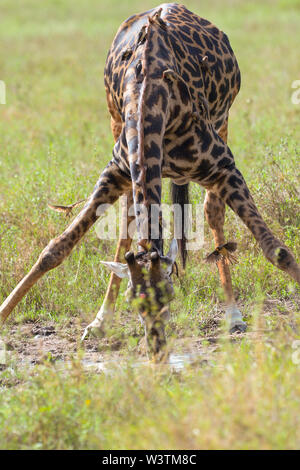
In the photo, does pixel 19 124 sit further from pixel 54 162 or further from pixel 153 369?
pixel 153 369

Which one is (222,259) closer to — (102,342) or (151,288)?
(102,342)

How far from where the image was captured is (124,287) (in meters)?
6.36

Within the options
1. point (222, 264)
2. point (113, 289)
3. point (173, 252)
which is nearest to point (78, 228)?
point (173, 252)

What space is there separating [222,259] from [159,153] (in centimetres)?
158

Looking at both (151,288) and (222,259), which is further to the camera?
(222,259)

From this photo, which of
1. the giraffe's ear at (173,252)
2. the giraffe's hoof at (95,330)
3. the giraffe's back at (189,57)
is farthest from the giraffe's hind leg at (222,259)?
the giraffe's ear at (173,252)

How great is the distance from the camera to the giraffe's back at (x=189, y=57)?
5172mm

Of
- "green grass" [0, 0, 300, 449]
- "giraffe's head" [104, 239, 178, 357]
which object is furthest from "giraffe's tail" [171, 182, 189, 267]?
"giraffe's head" [104, 239, 178, 357]

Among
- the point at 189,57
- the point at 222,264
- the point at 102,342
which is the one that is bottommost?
the point at 102,342

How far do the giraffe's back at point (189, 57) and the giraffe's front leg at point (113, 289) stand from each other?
2.74 ft

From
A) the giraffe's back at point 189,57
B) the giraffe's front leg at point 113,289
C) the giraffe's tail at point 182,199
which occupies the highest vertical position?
the giraffe's back at point 189,57

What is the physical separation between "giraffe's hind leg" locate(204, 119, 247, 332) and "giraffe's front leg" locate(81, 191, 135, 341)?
0.69 meters

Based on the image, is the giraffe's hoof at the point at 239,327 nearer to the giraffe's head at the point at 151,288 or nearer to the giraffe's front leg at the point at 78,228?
the giraffe's front leg at the point at 78,228

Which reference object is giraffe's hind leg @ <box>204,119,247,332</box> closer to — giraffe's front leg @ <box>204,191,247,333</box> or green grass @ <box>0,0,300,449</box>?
giraffe's front leg @ <box>204,191,247,333</box>
